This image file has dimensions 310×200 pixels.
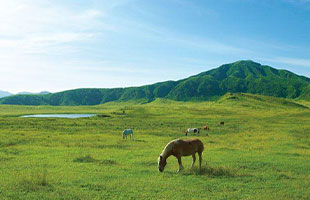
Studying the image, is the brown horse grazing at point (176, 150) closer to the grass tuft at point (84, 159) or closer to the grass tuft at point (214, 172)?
the grass tuft at point (214, 172)

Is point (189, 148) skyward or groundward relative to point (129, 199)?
skyward

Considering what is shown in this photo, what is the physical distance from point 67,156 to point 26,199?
1187cm

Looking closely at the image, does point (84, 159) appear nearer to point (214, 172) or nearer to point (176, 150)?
point (176, 150)

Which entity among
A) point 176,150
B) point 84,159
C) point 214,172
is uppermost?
point 176,150

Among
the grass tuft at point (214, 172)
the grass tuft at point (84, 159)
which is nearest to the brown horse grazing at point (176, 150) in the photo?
the grass tuft at point (214, 172)

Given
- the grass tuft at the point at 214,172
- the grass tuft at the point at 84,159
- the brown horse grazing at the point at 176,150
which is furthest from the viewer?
the grass tuft at the point at 84,159

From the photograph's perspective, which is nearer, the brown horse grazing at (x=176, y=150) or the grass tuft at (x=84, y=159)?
the brown horse grazing at (x=176, y=150)

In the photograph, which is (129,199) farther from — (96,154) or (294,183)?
(96,154)

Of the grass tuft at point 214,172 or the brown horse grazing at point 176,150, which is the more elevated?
the brown horse grazing at point 176,150

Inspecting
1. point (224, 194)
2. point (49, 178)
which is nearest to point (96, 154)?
point (49, 178)

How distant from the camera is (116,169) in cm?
1930

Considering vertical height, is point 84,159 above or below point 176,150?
below

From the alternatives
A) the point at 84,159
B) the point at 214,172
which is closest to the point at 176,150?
the point at 214,172

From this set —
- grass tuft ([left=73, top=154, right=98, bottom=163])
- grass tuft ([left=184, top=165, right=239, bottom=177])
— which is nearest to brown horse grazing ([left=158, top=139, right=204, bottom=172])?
grass tuft ([left=184, top=165, right=239, bottom=177])
